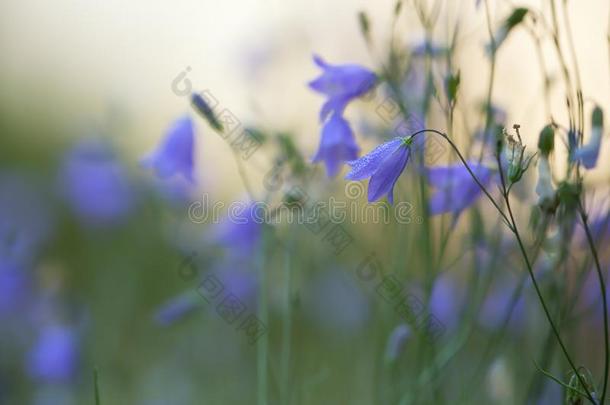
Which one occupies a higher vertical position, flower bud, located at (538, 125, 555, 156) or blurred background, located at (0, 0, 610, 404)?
blurred background, located at (0, 0, 610, 404)

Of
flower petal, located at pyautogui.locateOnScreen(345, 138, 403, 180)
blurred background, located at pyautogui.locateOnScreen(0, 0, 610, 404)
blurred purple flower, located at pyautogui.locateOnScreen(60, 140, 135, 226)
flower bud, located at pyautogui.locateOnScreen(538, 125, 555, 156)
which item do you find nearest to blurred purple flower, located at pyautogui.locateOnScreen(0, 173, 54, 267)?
blurred background, located at pyautogui.locateOnScreen(0, 0, 610, 404)

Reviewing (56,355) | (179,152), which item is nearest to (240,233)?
(179,152)

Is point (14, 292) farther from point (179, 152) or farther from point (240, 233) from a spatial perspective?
point (179, 152)

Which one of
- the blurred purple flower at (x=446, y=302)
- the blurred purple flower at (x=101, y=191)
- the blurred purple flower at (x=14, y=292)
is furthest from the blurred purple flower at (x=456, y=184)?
the blurred purple flower at (x=101, y=191)

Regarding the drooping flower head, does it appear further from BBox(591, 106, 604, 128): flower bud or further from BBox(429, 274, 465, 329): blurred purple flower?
BBox(429, 274, 465, 329): blurred purple flower

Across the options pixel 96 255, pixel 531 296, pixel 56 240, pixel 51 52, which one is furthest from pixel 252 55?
pixel 51 52

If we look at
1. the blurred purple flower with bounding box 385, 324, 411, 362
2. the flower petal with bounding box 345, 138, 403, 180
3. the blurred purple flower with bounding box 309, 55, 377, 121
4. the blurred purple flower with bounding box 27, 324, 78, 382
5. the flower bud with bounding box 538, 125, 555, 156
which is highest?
the blurred purple flower with bounding box 27, 324, 78, 382

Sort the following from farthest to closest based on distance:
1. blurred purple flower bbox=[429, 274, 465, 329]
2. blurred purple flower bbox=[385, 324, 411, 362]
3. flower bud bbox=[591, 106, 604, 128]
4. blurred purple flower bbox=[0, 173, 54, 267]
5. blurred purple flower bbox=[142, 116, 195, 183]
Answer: blurred purple flower bbox=[0, 173, 54, 267] < blurred purple flower bbox=[429, 274, 465, 329] < blurred purple flower bbox=[142, 116, 195, 183] < blurred purple flower bbox=[385, 324, 411, 362] < flower bud bbox=[591, 106, 604, 128]

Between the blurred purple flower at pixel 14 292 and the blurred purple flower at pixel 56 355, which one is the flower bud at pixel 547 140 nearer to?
the blurred purple flower at pixel 56 355
